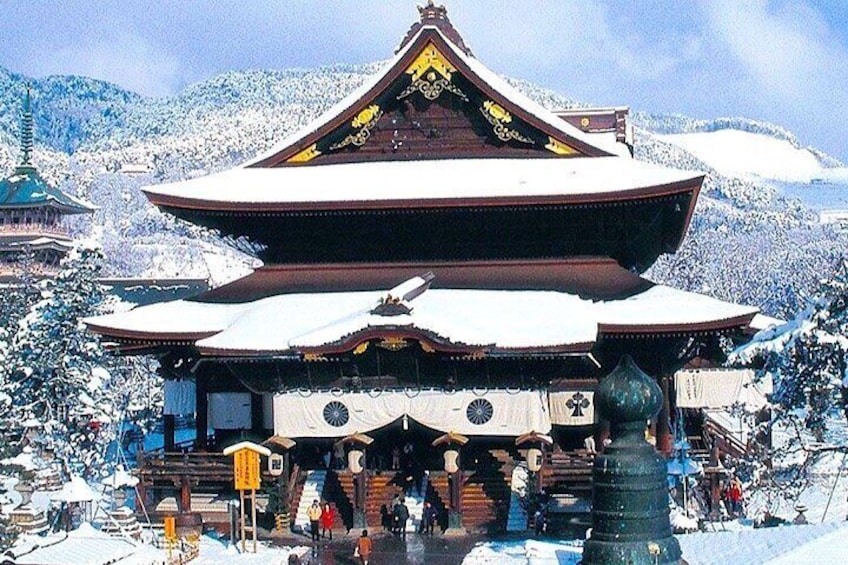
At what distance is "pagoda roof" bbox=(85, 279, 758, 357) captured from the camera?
21.5m

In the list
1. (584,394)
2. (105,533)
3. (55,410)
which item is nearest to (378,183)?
(584,394)

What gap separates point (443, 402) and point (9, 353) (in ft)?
62.0

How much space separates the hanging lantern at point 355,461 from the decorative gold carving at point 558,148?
30.5ft

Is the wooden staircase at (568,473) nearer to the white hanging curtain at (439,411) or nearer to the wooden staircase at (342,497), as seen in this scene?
the white hanging curtain at (439,411)

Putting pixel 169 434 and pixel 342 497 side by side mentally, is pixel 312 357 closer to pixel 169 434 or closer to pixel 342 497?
pixel 342 497

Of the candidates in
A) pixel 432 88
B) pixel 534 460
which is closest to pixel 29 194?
pixel 432 88

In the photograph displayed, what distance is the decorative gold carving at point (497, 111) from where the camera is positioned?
26125 millimetres

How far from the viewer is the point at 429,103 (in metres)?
26.6

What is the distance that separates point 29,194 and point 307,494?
6526 centimetres

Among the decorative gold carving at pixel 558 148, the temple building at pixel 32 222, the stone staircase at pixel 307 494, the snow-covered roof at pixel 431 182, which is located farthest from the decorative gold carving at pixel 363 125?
the temple building at pixel 32 222

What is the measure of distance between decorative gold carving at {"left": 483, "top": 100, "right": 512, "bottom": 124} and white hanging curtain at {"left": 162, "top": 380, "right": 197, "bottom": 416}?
10.3 m

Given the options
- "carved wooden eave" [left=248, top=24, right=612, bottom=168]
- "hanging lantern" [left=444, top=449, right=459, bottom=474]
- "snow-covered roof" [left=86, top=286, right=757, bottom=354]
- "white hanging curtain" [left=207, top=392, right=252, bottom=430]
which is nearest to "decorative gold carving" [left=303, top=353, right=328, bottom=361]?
"snow-covered roof" [left=86, top=286, right=757, bottom=354]

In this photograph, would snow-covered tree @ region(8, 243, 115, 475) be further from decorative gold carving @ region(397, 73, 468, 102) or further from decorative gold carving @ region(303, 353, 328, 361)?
decorative gold carving @ region(397, 73, 468, 102)

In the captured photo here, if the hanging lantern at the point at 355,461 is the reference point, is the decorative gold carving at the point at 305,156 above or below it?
above
